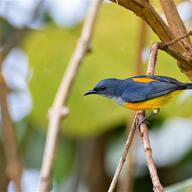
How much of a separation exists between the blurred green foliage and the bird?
584 millimetres

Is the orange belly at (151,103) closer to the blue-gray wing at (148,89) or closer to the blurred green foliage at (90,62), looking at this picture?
the blue-gray wing at (148,89)

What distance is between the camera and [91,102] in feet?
6.74

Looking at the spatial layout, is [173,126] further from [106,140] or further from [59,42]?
[59,42]

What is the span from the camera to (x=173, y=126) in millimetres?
2342

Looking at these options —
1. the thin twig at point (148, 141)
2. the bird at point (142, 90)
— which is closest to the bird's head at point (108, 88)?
the bird at point (142, 90)

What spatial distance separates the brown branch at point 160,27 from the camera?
1009 mm

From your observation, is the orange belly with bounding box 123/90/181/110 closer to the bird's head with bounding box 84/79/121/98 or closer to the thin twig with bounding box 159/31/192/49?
the bird's head with bounding box 84/79/121/98

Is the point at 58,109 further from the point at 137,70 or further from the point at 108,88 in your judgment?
the point at 137,70

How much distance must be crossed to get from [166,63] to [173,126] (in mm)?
613

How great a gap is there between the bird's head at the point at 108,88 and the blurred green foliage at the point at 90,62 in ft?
1.90

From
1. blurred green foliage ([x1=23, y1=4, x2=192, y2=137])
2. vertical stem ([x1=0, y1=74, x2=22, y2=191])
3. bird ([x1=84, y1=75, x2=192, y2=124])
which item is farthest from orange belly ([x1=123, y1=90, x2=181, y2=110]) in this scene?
blurred green foliage ([x1=23, y1=4, x2=192, y2=137])

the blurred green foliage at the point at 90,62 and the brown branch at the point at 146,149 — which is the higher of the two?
the blurred green foliage at the point at 90,62

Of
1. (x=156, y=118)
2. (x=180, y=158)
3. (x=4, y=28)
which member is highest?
(x=4, y=28)

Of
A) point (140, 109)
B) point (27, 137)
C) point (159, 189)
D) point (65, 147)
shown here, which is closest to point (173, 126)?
point (65, 147)
